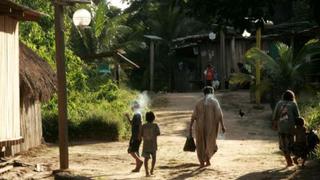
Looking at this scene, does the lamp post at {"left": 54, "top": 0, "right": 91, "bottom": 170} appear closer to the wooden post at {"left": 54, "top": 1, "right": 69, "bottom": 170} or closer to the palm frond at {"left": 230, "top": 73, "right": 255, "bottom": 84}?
the wooden post at {"left": 54, "top": 1, "right": 69, "bottom": 170}

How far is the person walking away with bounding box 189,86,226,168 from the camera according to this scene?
12.6 metres

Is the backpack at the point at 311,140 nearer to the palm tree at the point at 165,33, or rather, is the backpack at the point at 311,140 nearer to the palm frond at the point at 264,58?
the palm frond at the point at 264,58

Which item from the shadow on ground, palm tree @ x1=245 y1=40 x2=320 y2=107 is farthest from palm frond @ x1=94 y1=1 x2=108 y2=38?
the shadow on ground

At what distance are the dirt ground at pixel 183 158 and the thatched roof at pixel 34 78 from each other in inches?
60.7

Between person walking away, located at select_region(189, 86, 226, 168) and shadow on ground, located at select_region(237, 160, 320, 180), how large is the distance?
1226mm

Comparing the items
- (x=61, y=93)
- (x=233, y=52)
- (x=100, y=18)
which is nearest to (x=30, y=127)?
(x=61, y=93)

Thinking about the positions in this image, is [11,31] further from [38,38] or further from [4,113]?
[38,38]

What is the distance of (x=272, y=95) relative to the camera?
22531 mm

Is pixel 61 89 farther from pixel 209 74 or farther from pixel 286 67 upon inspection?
pixel 209 74

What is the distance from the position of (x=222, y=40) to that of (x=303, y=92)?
9.57 m

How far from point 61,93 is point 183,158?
11.6 feet

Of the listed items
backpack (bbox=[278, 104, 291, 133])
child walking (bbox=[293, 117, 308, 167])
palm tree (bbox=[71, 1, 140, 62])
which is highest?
palm tree (bbox=[71, 1, 140, 62])

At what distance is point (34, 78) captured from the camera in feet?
51.4

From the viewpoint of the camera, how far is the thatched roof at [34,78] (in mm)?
15281
